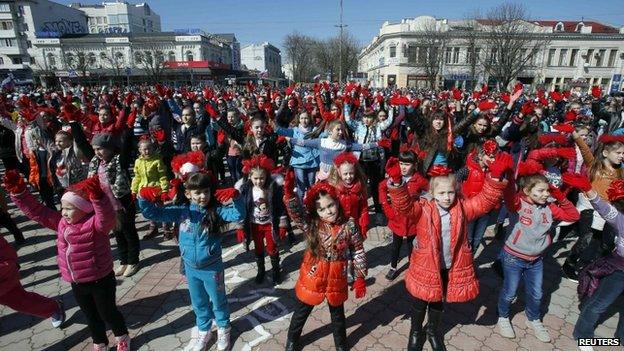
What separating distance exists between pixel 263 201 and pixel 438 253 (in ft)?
6.71

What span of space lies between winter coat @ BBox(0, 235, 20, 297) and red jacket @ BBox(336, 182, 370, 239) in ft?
10.2

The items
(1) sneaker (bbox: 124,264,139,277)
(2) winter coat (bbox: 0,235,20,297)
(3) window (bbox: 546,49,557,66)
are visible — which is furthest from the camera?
(3) window (bbox: 546,49,557,66)

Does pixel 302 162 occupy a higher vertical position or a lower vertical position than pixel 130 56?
lower

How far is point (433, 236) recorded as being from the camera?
2.66 metres

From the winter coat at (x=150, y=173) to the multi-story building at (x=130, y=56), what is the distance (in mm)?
53201

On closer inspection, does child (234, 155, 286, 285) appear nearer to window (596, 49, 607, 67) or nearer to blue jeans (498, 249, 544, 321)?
blue jeans (498, 249, 544, 321)

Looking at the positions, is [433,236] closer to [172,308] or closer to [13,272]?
[172,308]

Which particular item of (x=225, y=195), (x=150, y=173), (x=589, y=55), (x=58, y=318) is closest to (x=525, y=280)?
(x=225, y=195)

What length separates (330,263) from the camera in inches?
110

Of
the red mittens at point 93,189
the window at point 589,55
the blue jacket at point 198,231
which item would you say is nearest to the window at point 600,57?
the window at point 589,55

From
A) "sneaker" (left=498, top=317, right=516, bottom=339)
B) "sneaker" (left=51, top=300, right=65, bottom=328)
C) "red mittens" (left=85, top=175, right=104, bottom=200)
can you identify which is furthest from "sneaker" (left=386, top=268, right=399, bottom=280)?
"sneaker" (left=51, top=300, right=65, bottom=328)

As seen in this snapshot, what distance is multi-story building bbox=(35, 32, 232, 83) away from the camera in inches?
2124

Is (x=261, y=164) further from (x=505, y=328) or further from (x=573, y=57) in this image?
(x=573, y=57)

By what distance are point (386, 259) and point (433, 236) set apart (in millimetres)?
2368
